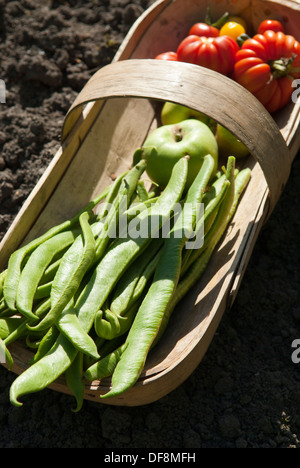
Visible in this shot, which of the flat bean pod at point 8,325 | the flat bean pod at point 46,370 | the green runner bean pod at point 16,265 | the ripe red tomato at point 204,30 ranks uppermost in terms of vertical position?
the ripe red tomato at point 204,30

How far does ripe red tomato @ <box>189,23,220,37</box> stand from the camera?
3.02m

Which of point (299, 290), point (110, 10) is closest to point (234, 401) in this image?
point (299, 290)

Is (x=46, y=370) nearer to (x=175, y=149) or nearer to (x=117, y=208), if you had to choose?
(x=117, y=208)

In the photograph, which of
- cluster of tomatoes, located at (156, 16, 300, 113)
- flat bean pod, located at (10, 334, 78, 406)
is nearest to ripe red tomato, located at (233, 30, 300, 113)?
cluster of tomatoes, located at (156, 16, 300, 113)

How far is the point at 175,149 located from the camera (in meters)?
2.55

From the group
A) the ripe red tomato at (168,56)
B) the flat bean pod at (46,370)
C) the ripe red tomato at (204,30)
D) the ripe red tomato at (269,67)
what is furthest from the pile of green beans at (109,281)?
the ripe red tomato at (204,30)

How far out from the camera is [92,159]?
279 centimetres

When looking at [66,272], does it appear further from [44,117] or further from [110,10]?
[110,10]

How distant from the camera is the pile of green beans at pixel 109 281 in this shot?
1919 millimetres

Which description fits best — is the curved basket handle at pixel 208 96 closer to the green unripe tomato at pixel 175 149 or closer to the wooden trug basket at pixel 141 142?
the wooden trug basket at pixel 141 142

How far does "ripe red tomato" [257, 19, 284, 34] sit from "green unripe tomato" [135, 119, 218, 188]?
0.74m

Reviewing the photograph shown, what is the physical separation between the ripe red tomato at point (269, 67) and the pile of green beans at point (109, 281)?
0.69 m

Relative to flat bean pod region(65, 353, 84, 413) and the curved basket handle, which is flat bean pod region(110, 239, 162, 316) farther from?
the curved basket handle
